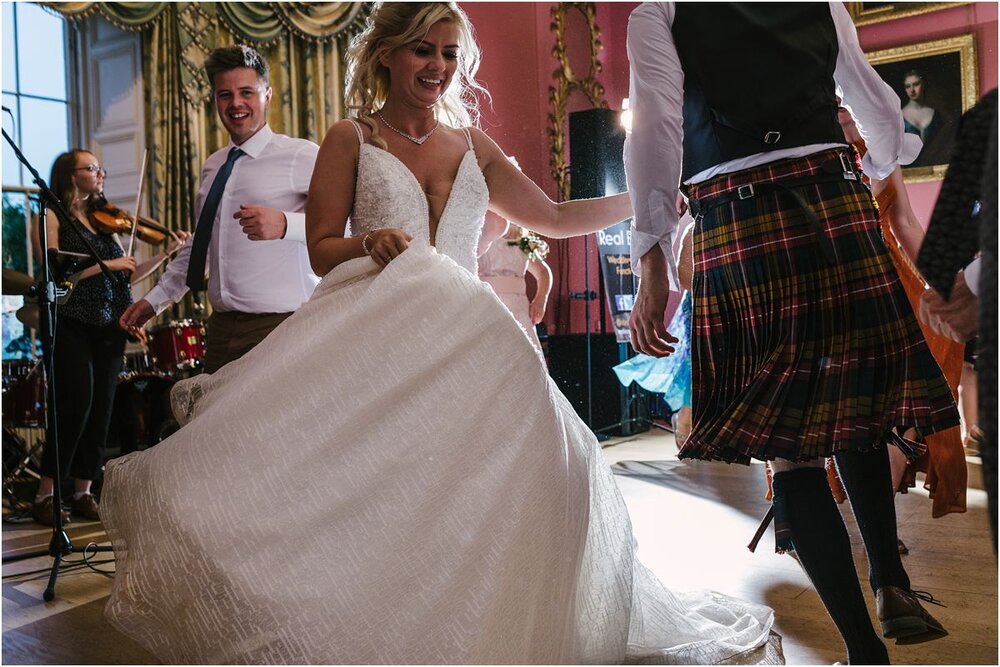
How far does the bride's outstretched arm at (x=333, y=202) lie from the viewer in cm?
202

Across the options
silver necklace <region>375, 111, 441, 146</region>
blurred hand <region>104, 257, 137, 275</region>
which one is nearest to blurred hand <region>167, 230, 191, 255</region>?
blurred hand <region>104, 257, 137, 275</region>

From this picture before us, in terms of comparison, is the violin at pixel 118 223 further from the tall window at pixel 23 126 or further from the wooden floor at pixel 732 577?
the wooden floor at pixel 732 577

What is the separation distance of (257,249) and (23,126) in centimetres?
299

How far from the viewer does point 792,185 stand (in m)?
1.57

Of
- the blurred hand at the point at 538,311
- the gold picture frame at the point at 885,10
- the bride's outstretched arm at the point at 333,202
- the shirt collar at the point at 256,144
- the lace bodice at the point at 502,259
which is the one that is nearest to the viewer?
the bride's outstretched arm at the point at 333,202

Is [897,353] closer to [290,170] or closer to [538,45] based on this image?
[290,170]

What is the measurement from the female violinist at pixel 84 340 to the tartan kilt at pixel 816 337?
3.11 meters

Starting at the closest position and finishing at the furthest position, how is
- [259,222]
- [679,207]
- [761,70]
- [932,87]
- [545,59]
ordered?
[761,70], [679,207], [259,222], [932,87], [545,59]

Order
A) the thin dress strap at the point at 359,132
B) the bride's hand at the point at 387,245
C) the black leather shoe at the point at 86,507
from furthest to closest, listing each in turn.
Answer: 1. the black leather shoe at the point at 86,507
2. the thin dress strap at the point at 359,132
3. the bride's hand at the point at 387,245

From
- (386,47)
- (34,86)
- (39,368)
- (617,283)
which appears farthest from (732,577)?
(34,86)

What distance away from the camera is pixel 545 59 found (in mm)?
5988

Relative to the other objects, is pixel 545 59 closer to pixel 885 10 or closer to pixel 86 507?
pixel 885 10

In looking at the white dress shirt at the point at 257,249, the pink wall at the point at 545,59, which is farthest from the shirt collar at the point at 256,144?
the pink wall at the point at 545,59

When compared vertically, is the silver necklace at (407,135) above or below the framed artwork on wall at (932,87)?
below
